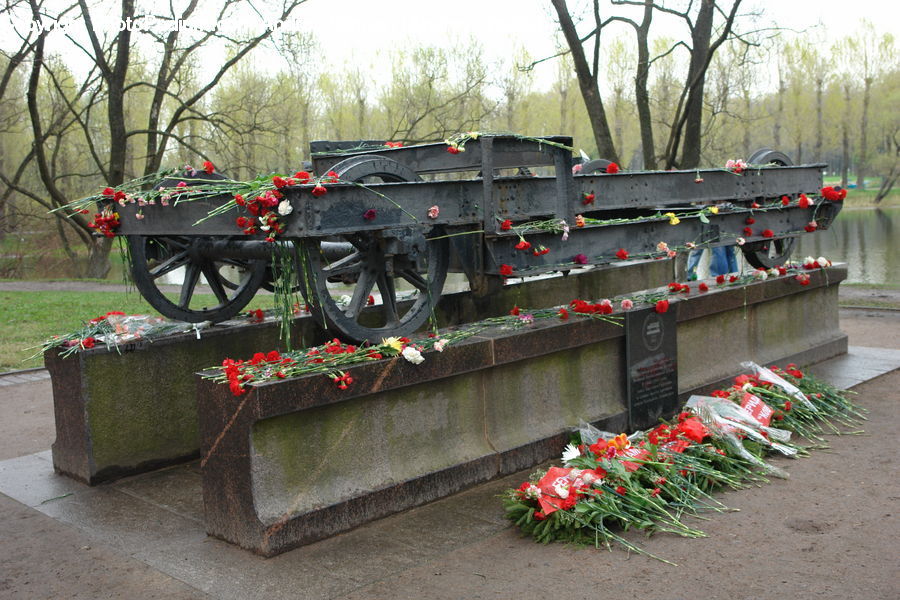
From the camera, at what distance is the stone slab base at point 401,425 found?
4590mm

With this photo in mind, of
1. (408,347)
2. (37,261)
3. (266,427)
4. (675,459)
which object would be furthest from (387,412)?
(37,261)

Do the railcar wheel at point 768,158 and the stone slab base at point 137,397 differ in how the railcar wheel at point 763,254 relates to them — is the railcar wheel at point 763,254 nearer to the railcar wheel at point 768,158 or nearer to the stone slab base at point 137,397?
the railcar wheel at point 768,158

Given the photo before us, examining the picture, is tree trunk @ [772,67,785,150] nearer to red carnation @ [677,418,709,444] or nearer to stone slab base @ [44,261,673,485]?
red carnation @ [677,418,709,444]

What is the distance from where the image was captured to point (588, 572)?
168 inches

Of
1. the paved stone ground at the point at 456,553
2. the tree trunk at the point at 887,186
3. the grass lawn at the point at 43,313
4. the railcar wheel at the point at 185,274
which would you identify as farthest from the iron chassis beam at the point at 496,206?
the tree trunk at the point at 887,186

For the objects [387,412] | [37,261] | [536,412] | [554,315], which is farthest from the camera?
[37,261]

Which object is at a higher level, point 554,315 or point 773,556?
point 554,315

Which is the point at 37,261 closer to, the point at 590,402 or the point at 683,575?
the point at 590,402

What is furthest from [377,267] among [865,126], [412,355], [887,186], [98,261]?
[865,126]

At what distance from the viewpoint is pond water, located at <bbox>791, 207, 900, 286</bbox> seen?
22297mm

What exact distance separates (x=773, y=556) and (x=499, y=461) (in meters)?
1.86

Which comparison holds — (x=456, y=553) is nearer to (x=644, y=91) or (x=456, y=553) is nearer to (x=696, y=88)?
(x=696, y=88)

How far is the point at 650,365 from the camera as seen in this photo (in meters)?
6.88

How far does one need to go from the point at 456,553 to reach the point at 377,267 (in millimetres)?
1950
